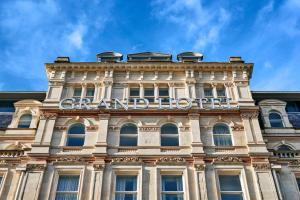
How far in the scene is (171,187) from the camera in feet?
81.6

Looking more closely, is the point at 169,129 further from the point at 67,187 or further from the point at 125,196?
the point at 67,187

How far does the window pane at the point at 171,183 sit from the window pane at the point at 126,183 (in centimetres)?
174

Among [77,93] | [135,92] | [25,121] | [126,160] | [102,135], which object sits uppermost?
[135,92]

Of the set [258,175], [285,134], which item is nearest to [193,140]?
[258,175]

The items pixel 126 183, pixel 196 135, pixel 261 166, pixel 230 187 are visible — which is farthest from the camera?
pixel 196 135

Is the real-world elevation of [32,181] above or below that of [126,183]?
below

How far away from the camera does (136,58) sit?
34.4 meters

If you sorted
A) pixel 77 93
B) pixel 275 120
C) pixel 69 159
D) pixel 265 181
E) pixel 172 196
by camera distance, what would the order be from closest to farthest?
pixel 172 196 < pixel 265 181 < pixel 69 159 < pixel 77 93 < pixel 275 120

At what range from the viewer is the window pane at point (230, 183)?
24859 mm

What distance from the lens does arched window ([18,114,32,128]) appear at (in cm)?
3119

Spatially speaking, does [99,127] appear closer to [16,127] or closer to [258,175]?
[16,127]

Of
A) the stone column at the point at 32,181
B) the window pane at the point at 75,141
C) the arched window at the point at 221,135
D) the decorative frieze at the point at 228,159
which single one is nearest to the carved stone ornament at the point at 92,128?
the window pane at the point at 75,141

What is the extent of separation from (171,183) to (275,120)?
1110 centimetres

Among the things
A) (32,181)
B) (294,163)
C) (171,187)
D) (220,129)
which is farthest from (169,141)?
(32,181)
